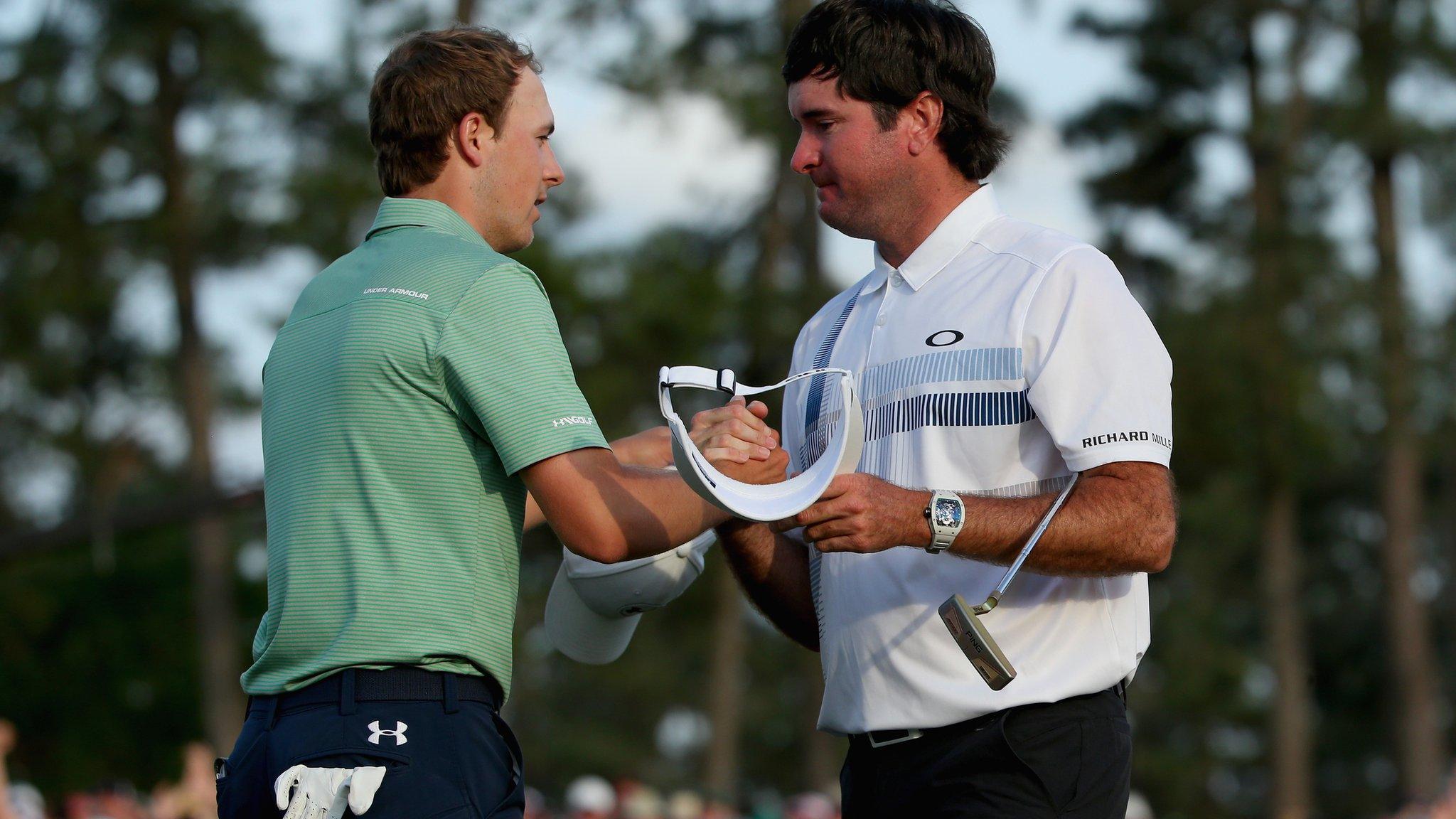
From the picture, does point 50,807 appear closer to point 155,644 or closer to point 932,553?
point 155,644

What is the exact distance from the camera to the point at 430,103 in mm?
3438

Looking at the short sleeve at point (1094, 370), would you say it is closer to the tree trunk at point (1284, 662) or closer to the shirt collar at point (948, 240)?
the shirt collar at point (948, 240)

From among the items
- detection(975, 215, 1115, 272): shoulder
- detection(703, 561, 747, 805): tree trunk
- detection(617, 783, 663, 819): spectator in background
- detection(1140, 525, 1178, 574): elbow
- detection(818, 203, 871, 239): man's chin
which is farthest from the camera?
detection(703, 561, 747, 805): tree trunk

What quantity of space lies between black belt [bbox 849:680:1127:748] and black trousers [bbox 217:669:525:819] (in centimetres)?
87

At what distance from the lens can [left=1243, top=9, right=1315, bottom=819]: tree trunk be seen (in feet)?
75.3

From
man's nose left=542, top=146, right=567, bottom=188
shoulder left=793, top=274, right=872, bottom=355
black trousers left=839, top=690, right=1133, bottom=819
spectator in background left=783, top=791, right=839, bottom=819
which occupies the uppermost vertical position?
man's nose left=542, top=146, right=567, bottom=188

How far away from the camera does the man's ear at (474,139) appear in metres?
3.47

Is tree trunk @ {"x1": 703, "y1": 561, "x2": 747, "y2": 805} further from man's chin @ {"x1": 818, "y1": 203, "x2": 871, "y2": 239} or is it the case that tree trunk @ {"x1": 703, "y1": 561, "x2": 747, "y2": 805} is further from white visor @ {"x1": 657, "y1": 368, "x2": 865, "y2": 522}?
white visor @ {"x1": 657, "y1": 368, "x2": 865, "y2": 522}

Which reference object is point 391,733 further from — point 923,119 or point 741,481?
point 923,119

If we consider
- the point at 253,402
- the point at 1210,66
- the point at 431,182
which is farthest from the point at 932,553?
the point at 253,402

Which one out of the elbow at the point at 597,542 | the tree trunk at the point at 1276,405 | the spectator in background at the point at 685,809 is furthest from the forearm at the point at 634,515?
the tree trunk at the point at 1276,405

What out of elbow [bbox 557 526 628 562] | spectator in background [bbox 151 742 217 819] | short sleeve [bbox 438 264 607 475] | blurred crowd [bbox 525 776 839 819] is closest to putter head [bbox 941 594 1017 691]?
elbow [bbox 557 526 628 562]

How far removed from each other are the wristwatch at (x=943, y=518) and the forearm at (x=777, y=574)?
0.81 metres

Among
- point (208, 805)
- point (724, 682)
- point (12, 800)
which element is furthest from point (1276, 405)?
point (12, 800)
